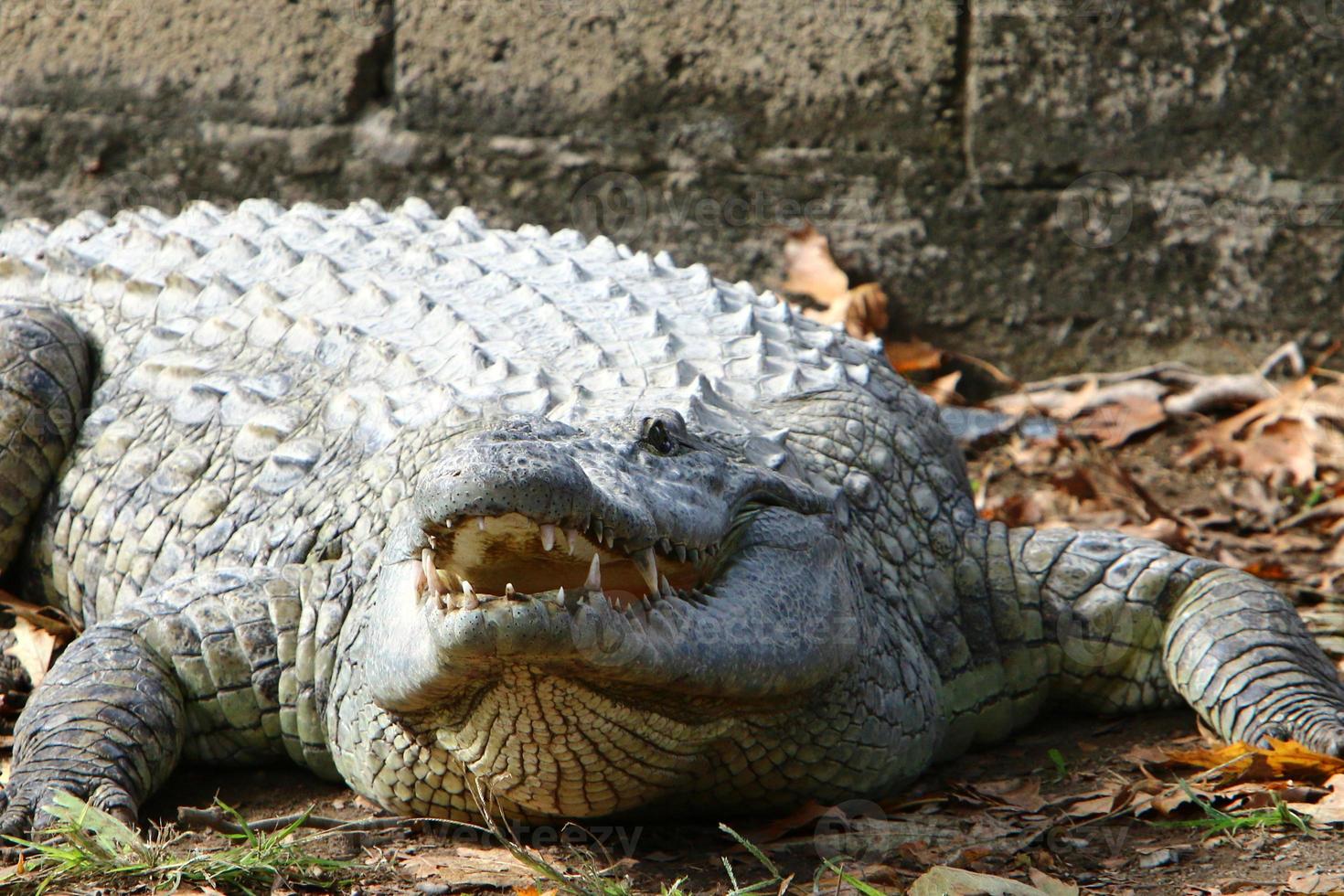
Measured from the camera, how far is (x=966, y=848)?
284 centimetres

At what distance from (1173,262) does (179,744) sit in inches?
175

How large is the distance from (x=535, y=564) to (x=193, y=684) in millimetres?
1333

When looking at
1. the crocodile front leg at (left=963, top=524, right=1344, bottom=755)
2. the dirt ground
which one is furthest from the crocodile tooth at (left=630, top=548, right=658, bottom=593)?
the crocodile front leg at (left=963, top=524, right=1344, bottom=755)

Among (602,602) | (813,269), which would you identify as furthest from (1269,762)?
(813,269)

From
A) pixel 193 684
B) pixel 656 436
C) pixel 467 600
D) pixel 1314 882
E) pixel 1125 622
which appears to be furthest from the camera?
pixel 1125 622

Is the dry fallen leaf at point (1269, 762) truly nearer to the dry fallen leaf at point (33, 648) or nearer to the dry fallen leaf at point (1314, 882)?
the dry fallen leaf at point (1314, 882)

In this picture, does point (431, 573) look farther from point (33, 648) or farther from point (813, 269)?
point (813, 269)

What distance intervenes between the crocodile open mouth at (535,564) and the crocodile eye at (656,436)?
0.22 m

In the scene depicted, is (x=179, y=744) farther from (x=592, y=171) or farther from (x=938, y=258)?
(x=938, y=258)

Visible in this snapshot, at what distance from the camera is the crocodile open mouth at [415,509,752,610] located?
2.21m

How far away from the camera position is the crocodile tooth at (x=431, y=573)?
7.52ft

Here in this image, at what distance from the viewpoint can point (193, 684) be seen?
131 inches

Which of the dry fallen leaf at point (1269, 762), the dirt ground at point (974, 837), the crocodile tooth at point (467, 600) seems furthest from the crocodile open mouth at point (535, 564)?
the dry fallen leaf at point (1269, 762)

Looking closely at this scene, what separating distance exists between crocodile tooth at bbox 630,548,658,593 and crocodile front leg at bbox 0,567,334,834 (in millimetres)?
1126
